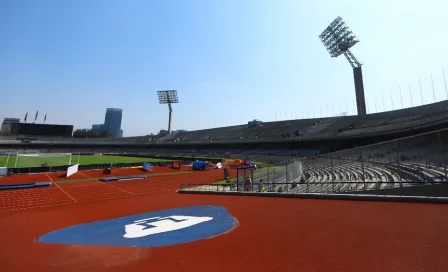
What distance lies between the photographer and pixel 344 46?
2024 inches

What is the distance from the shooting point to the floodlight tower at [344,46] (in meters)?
49.3

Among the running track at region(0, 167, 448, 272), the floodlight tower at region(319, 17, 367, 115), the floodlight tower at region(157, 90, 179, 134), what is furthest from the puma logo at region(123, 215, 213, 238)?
the floodlight tower at region(157, 90, 179, 134)

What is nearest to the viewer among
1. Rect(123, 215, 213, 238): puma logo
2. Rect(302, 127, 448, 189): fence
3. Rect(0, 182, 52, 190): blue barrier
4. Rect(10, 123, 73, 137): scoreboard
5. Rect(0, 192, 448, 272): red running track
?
Rect(0, 192, 448, 272): red running track

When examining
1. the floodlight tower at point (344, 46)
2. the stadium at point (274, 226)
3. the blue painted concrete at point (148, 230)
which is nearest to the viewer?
the stadium at point (274, 226)

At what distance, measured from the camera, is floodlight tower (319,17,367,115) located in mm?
49312

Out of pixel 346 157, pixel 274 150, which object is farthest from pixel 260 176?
pixel 274 150

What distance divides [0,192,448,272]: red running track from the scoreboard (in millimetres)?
93019

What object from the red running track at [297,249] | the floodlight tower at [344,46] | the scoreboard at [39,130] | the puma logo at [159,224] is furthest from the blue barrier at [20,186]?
the scoreboard at [39,130]

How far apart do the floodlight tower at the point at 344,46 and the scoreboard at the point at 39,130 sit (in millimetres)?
91957

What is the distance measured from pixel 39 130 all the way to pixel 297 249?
339ft

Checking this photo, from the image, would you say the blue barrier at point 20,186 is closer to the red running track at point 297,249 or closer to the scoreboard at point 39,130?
the red running track at point 297,249

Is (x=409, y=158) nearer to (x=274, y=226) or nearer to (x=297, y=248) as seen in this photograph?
(x=274, y=226)

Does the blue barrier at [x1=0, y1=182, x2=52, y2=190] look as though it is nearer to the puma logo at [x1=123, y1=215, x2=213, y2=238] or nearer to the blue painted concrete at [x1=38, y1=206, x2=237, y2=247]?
the blue painted concrete at [x1=38, y1=206, x2=237, y2=247]

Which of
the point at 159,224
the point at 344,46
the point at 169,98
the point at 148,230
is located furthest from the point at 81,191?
the point at 169,98
